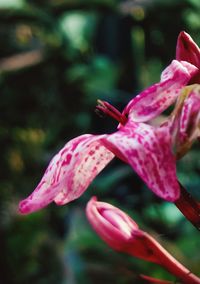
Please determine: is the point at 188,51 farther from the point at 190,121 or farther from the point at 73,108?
the point at 73,108

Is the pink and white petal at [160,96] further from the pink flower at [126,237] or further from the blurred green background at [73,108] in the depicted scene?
the blurred green background at [73,108]

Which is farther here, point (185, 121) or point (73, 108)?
point (73, 108)

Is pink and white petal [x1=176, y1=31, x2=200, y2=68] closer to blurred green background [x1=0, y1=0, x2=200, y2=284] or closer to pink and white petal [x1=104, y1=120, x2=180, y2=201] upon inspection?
pink and white petal [x1=104, y1=120, x2=180, y2=201]

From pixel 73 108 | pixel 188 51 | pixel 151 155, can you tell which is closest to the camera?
pixel 151 155

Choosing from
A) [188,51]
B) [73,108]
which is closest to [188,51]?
[188,51]

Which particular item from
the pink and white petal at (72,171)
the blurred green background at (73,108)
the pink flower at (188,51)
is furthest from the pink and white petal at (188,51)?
the blurred green background at (73,108)

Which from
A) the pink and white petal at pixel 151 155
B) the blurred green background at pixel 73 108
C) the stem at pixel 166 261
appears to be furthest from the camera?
the blurred green background at pixel 73 108

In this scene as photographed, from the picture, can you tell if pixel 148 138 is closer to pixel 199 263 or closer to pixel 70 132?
Result: pixel 199 263
